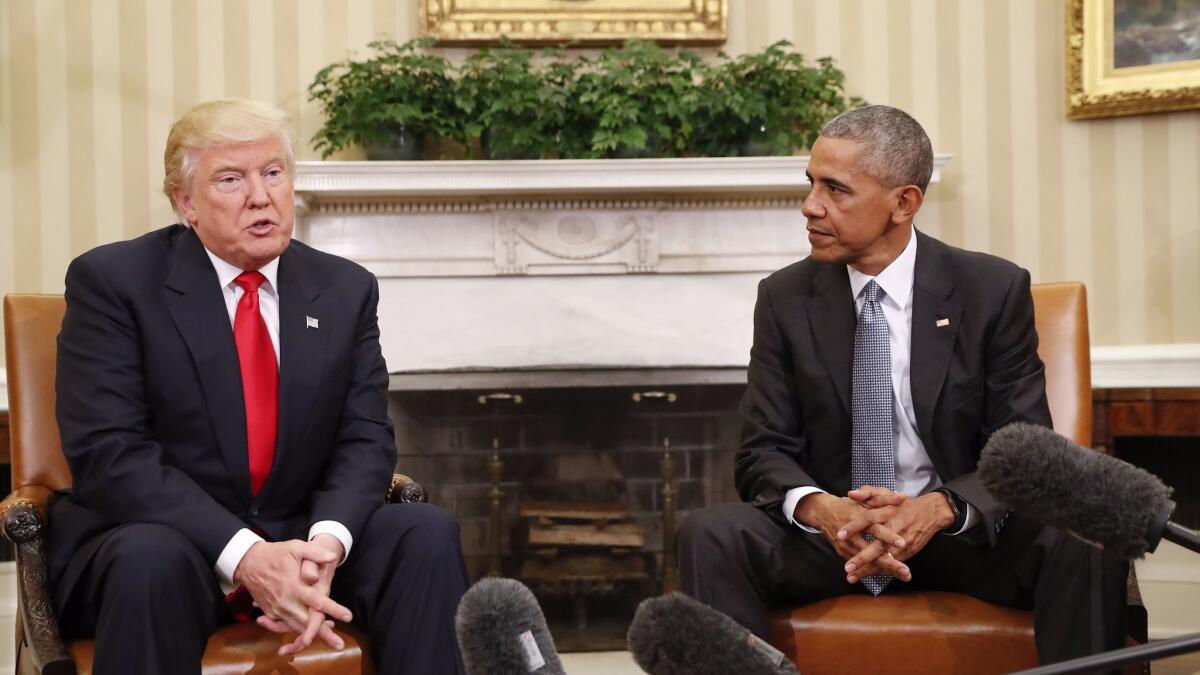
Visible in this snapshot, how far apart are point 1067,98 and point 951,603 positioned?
2514 mm

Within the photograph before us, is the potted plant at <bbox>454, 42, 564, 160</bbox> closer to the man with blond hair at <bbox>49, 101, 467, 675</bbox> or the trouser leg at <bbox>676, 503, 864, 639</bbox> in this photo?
the man with blond hair at <bbox>49, 101, 467, 675</bbox>

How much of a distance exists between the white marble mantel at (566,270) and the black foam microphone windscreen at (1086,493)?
2.82 meters

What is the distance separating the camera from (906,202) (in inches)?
91.2

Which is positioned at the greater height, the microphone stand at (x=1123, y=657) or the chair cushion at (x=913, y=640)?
the microphone stand at (x=1123, y=657)

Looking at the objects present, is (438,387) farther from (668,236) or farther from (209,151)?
(209,151)

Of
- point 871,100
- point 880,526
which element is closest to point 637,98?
point 871,100

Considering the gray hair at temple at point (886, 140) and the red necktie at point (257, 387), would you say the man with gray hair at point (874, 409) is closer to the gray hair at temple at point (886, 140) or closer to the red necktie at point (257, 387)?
the gray hair at temple at point (886, 140)

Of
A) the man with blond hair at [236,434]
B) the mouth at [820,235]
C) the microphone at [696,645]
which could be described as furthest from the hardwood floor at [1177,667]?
the microphone at [696,645]

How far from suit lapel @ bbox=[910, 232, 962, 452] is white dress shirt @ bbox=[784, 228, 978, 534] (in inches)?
0.8

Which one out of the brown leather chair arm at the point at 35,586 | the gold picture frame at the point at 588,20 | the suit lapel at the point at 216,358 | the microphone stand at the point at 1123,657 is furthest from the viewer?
the gold picture frame at the point at 588,20

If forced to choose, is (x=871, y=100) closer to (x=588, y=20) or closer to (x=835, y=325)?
(x=588, y=20)

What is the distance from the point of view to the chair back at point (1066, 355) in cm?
244

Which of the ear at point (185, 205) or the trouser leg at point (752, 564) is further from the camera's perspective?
the ear at point (185, 205)

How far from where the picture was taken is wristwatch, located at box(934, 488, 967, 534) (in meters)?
2.07
